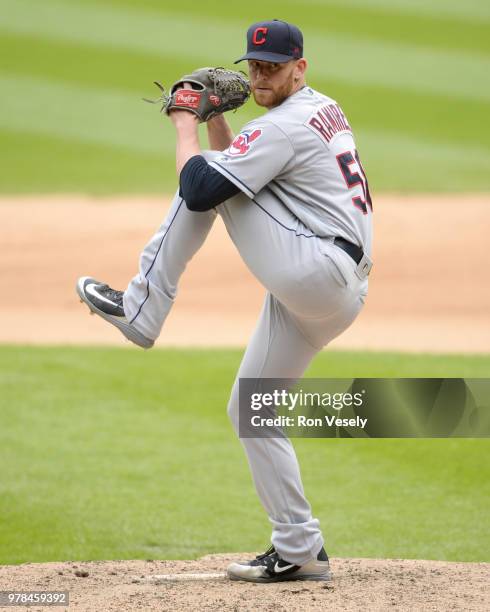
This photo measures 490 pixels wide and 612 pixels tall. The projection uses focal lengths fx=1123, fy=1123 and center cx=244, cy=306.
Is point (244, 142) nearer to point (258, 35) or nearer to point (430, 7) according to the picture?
point (258, 35)

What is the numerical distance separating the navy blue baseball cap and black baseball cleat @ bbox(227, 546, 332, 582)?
6.14 feet

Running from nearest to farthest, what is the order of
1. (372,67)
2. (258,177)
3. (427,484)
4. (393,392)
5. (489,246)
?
(258,177)
(393,392)
(427,484)
(489,246)
(372,67)

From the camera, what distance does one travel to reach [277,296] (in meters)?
3.98

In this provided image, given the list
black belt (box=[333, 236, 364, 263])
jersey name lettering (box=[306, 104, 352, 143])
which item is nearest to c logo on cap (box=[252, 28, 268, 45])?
jersey name lettering (box=[306, 104, 352, 143])

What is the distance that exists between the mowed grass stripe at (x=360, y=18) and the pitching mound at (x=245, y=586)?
667 inches

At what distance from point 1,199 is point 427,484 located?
33.7ft

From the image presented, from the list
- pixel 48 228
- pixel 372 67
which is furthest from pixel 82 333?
pixel 372 67

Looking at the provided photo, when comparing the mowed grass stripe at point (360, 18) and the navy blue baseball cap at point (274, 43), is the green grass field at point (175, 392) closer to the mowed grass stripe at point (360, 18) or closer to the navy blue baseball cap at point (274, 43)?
the mowed grass stripe at point (360, 18)

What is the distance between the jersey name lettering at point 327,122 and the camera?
396 centimetres

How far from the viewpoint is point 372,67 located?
64.5 feet

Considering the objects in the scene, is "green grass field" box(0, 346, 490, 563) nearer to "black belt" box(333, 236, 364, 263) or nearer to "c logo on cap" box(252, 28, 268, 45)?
"black belt" box(333, 236, 364, 263)

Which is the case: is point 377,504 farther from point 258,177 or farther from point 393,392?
point 258,177

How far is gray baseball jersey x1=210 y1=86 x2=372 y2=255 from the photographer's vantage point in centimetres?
386

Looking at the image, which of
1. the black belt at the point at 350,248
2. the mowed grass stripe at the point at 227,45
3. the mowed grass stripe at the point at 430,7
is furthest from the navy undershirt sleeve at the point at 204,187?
the mowed grass stripe at the point at 430,7
